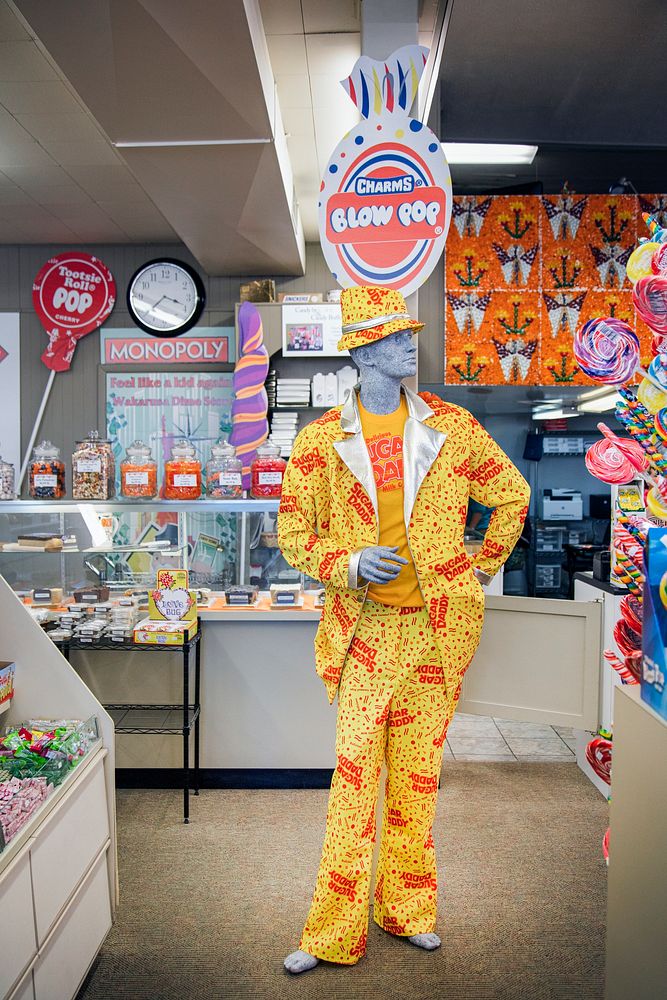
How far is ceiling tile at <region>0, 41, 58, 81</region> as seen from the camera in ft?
9.42

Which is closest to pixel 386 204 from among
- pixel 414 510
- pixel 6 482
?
pixel 414 510

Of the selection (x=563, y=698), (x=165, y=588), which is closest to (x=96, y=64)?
(x=165, y=588)

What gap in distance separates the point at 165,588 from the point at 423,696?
1.54 meters

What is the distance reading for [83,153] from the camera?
3879mm

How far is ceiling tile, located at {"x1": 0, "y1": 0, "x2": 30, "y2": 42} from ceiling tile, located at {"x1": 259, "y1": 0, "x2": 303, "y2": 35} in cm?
94

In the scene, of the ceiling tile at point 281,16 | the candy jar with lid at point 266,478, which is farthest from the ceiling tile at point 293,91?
the candy jar with lid at point 266,478

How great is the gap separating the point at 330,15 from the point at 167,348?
3032mm

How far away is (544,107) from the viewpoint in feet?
11.7

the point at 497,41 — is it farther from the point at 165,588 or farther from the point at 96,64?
the point at 165,588

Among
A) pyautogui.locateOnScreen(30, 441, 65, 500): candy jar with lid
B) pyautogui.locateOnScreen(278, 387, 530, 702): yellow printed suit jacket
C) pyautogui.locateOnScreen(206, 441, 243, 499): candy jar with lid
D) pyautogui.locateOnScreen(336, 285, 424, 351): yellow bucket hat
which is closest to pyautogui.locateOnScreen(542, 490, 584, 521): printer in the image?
pyautogui.locateOnScreen(206, 441, 243, 499): candy jar with lid

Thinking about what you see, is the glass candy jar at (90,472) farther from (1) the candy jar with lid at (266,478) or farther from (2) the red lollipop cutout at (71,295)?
(2) the red lollipop cutout at (71,295)

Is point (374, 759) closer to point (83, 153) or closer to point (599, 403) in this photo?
point (83, 153)

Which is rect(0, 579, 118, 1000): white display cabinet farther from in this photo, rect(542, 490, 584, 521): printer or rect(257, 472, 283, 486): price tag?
rect(542, 490, 584, 521): printer

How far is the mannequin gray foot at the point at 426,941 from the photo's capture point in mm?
2111
